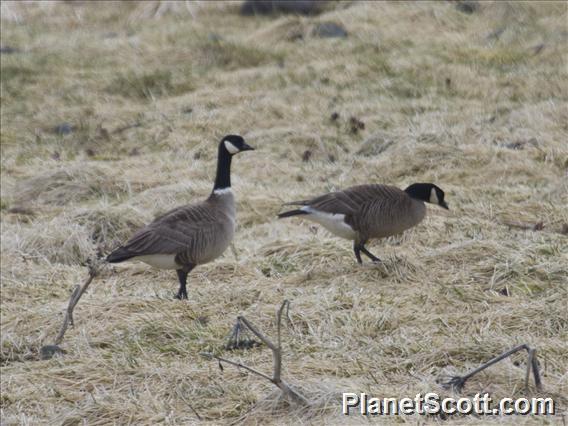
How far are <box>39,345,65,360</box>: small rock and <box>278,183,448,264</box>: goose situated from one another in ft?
6.32

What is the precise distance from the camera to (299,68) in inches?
581

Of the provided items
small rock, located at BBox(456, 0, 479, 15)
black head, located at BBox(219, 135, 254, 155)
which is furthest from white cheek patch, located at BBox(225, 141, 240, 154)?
small rock, located at BBox(456, 0, 479, 15)

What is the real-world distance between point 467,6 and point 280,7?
3370 millimetres

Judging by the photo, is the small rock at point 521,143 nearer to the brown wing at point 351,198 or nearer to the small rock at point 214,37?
the brown wing at point 351,198

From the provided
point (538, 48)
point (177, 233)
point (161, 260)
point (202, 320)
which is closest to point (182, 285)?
point (161, 260)

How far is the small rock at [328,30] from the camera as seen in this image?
16.4m

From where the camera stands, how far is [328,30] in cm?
1652

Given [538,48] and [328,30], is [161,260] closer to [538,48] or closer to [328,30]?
[538,48]

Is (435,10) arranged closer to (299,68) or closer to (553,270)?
(299,68)

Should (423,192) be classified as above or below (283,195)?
above

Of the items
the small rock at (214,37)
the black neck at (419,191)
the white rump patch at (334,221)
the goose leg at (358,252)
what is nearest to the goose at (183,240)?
the white rump patch at (334,221)

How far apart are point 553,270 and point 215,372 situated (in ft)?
8.38

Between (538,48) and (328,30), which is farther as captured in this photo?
(328,30)

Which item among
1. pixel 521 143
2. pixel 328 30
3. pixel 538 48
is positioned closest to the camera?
pixel 521 143
